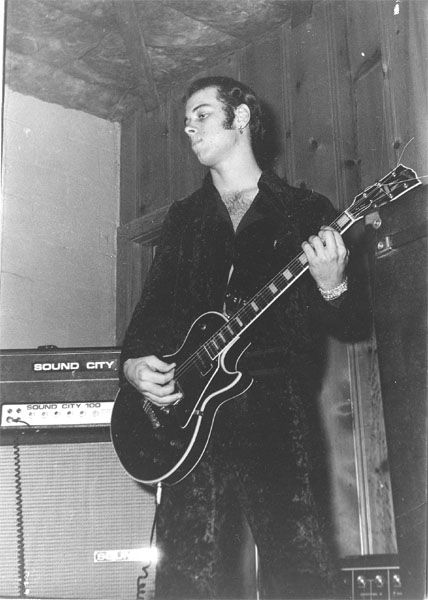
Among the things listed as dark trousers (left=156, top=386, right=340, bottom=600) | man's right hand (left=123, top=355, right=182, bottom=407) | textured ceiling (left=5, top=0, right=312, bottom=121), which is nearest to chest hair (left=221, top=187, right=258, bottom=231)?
man's right hand (left=123, top=355, right=182, bottom=407)

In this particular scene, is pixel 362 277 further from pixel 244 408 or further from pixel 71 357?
pixel 71 357

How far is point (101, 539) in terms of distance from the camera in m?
1.60

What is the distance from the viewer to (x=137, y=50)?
274 centimetres

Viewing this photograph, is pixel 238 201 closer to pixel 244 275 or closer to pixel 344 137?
pixel 244 275

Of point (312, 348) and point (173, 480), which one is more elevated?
point (312, 348)

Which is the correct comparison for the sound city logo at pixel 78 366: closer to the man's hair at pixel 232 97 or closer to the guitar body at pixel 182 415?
the guitar body at pixel 182 415

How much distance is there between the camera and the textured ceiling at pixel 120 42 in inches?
100

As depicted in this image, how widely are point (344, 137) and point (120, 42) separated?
1.04 m

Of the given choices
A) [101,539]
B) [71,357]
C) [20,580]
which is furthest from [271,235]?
[20,580]

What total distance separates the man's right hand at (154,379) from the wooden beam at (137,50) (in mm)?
1484

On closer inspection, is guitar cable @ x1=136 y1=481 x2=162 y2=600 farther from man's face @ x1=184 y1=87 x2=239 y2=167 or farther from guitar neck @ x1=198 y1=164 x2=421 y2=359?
man's face @ x1=184 y1=87 x2=239 y2=167

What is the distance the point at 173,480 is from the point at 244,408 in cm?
21

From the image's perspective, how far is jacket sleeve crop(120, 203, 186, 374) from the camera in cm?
171

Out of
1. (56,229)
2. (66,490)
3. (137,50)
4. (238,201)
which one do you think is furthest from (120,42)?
(66,490)
